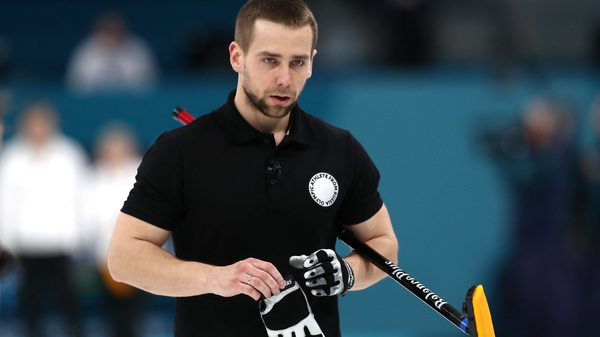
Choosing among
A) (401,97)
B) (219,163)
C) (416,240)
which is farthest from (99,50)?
(219,163)

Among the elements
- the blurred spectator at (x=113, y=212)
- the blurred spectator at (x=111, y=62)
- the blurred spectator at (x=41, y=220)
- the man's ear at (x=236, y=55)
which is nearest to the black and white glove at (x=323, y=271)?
the man's ear at (x=236, y=55)

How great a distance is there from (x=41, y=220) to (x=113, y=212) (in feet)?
2.00

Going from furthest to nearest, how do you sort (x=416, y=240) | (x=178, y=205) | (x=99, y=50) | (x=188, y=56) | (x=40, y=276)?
(x=188, y=56)
(x=99, y=50)
(x=416, y=240)
(x=40, y=276)
(x=178, y=205)

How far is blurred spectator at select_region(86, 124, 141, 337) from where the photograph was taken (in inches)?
285

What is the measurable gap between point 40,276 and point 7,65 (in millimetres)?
3088

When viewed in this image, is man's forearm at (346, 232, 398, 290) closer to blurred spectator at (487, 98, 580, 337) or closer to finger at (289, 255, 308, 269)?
finger at (289, 255, 308, 269)

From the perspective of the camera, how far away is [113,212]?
7246 mm

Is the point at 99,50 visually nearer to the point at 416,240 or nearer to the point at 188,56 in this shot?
the point at 188,56

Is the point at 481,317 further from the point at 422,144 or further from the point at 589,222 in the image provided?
the point at 589,222

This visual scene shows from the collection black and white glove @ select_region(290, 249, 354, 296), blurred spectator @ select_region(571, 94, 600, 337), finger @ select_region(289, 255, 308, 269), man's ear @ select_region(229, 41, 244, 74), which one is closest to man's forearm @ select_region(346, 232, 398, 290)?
black and white glove @ select_region(290, 249, 354, 296)

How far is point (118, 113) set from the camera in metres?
7.72

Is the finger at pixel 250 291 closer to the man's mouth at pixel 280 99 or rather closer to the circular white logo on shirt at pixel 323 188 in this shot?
the circular white logo on shirt at pixel 323 188

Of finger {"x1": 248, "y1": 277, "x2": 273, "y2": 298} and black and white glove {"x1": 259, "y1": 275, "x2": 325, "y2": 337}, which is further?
black and white glove {"x1": 259, "y1": 275, "x2": 325, "y2": 337}

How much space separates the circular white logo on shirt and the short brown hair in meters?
0.48
